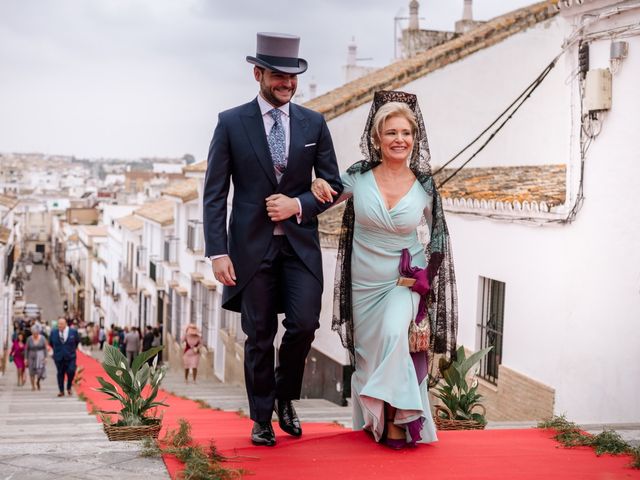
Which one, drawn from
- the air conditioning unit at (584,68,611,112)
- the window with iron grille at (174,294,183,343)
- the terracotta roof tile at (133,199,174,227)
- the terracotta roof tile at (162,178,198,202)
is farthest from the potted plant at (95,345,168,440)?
the terracotta roof tile at (133,199,174,227)

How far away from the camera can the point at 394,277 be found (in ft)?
16.5

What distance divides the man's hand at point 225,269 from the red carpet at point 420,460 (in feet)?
2.87

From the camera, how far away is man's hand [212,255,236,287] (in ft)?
15.6

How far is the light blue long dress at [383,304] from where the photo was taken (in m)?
4.90

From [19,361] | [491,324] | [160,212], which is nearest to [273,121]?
[491,324]

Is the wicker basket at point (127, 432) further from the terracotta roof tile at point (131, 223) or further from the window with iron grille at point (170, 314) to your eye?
the terracotta roof tile at point (131, 223)

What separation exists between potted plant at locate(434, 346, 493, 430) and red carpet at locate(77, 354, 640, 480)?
2.36 feet

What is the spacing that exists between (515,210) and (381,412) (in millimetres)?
5435

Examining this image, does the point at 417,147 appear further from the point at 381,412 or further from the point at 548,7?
the point at 548,7

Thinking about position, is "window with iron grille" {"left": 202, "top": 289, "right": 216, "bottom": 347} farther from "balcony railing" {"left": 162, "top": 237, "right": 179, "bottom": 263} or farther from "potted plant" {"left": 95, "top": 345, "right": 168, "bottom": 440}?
"potted plant" {"left": 95, "top": 345, "right": 168, "bottom": 440}

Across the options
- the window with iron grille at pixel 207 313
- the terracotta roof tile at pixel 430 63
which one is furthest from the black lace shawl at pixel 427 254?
the window with iron grille at pixel 207 313

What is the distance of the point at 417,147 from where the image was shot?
516 centimetres

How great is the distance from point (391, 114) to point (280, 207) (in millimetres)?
841

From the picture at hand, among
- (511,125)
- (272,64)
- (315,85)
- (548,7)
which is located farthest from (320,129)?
(315,85)
